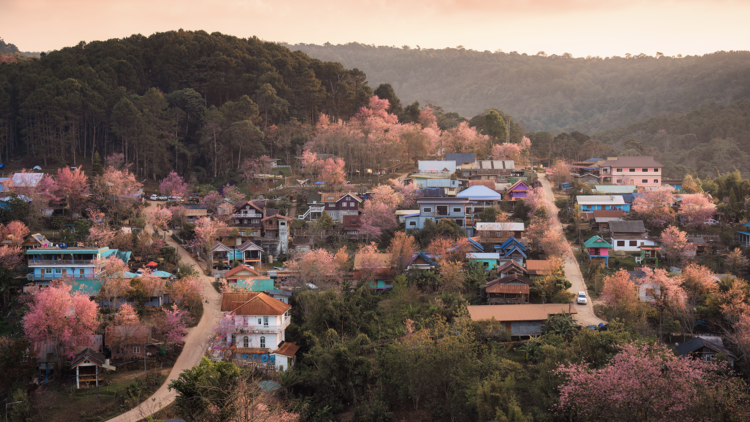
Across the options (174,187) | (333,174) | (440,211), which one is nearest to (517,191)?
(440,211)

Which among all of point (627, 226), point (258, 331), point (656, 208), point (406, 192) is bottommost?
point (258, 331)

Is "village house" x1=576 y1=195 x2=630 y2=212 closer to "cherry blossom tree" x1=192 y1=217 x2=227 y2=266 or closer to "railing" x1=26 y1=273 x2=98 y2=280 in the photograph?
"cherry blossom tree" x1=192 y1=217 x2=227 y2=266

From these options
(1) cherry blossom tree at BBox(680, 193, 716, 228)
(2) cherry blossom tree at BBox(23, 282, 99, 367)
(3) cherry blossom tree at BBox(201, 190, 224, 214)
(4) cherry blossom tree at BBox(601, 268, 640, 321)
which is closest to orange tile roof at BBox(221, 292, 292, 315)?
(2) cherry blossom tree at BBox(23, 282, 99, 367)

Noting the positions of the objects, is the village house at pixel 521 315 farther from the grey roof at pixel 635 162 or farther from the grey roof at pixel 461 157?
the grey roof at pixel 461 157

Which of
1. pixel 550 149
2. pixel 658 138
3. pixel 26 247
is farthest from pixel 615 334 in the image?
pixel 658 138

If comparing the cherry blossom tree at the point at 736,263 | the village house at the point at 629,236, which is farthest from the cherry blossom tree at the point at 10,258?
the cherry blossom tree at the point at 736,263

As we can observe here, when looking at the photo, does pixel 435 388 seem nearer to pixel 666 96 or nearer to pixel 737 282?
pixel 737 282

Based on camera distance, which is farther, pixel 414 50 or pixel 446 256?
pixel 414 50

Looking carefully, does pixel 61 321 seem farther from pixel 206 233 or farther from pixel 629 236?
pixel 629 236
